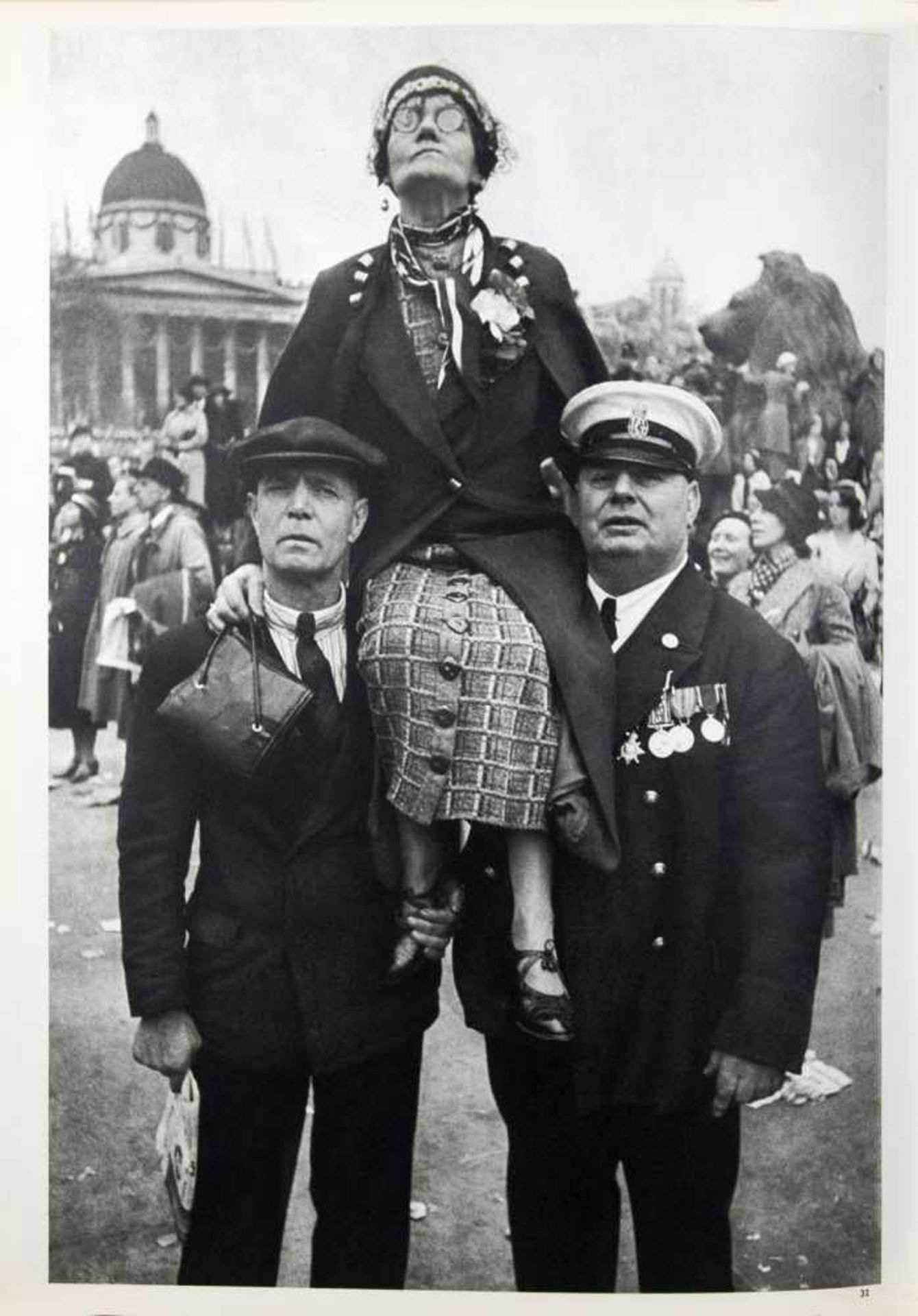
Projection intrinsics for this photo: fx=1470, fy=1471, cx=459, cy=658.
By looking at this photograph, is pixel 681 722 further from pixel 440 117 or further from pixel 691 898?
pixel 440 117

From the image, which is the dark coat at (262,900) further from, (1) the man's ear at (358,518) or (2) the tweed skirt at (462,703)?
(1) the man's ear at (358,518)

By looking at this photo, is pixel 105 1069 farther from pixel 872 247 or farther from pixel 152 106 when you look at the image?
pixel 872 247

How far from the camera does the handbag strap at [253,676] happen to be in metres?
3.36

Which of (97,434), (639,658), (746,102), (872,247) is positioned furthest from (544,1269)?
(746,102)

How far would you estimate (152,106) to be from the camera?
3.49 metres

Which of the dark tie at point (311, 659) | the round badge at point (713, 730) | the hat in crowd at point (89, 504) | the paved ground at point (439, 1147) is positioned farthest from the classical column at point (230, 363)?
the round badge at point (713, 730)

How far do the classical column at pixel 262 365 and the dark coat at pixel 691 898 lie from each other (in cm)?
104

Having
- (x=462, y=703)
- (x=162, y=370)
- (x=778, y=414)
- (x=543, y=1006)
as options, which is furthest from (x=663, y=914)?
(x=162, y=370)

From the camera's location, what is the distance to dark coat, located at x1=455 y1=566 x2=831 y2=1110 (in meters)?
3.34

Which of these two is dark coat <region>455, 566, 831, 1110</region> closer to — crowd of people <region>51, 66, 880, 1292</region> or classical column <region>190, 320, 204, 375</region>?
crowd of people <region>51, 66, 880, 1292</region>

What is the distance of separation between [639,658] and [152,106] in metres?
1.74

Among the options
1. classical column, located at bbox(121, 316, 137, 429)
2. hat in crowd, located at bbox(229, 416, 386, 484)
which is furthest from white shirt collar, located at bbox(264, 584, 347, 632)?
classical column, located at bbox(121, 316, 137, 429)

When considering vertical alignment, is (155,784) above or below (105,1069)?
above

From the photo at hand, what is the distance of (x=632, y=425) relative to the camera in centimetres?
339
